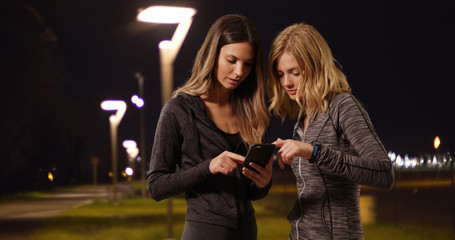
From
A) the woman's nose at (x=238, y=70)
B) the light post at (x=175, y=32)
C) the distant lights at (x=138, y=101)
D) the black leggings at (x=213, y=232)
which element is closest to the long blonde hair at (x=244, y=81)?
the woman's nose at (x=238, y=70)

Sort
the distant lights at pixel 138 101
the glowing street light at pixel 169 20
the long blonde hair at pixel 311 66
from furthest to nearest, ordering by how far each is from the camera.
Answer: the distant lights at pixel 138 101
the glowing street light at pixel 169 20
the long blonde hair at pixel 311 66

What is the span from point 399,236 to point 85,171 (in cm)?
3898

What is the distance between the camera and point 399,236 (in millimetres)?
12984

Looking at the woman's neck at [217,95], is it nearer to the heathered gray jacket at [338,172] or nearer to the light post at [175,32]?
the heathered gray jacket at [338,172]

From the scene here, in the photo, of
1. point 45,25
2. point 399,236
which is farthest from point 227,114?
point 45,25

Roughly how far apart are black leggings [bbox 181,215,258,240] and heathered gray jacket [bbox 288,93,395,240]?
27 cm

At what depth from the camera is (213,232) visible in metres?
2.93

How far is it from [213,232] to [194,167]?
0.38m

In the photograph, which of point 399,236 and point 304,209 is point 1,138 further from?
point 304,209

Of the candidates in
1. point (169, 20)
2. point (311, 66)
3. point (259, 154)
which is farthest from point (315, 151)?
point (169, 20)

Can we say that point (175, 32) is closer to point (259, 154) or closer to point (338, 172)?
point (259, 154)

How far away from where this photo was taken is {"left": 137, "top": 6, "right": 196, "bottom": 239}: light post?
29.1 ft

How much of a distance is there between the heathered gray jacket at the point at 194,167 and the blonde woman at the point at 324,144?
12.4 inches

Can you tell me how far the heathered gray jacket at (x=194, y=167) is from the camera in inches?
115
